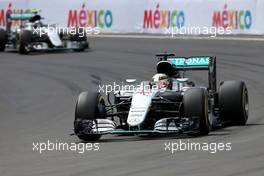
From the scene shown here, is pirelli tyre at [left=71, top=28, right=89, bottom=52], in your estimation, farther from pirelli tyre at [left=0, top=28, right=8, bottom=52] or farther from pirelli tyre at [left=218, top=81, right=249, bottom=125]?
pirelli tyre at [left=218, top=81, right=249, bottom=125]

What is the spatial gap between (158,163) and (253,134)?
2.88 m

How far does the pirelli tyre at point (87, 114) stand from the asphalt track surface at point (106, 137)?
0.26m

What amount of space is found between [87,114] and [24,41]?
1891 cm

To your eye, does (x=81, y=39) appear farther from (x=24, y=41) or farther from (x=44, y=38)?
(x=24, y=41)

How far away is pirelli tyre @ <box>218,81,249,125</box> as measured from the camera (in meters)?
14.3

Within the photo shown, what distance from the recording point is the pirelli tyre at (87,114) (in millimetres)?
13523

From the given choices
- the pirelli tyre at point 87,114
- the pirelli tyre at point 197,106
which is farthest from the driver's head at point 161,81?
the pirelli tyre at point 197,106

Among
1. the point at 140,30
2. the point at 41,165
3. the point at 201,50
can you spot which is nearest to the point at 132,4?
the point at 140,30

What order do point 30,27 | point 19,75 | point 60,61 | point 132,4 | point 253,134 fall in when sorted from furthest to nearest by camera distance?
point 132,4
point 30,27
point 60,61
point 19,75
point 253,134

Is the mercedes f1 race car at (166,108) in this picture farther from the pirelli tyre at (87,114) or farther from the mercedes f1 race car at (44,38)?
the mercedes f1 race car at (44,38)

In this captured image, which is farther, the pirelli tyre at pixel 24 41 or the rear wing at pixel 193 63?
the pirelli tyre at pixel 24 41

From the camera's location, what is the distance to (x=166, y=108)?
1400cm

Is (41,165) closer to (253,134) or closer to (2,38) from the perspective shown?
(253,134)

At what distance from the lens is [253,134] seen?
1327cm
